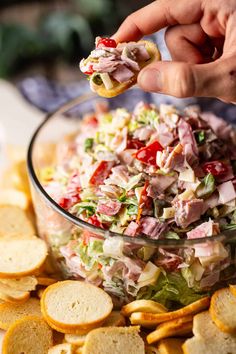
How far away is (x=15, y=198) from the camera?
184 centimetres

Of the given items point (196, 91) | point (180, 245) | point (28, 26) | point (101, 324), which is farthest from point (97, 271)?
point (28, 26)

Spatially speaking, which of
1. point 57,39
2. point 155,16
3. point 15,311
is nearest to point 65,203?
point 15,311

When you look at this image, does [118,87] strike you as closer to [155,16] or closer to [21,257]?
[155,16]

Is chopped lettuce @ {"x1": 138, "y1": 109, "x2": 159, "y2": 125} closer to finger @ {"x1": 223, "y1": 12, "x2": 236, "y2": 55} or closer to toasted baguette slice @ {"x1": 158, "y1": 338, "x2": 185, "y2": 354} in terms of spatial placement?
finger @ {"x1": 223, "y1": 12, "x2": 236, "y2": 55}

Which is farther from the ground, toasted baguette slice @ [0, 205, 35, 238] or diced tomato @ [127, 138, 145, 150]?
diced tomato @ [127, 138, 145, 150]

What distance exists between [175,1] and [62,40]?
1.55 m

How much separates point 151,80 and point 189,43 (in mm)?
415

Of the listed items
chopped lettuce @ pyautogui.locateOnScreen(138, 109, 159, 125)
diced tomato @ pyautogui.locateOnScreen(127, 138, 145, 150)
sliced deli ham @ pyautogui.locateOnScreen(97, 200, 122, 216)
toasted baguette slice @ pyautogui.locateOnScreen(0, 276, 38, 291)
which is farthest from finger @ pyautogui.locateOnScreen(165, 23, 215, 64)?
toasted baguette slice @ pyautogui.locateOnScreen(0, 276, 38, 291)

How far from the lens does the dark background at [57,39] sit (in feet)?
9.58

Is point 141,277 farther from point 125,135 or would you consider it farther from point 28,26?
point 28,26

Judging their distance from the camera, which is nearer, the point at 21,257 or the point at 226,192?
the point at 226,192

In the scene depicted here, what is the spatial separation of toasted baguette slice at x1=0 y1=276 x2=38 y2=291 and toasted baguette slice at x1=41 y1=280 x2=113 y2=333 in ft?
0.20

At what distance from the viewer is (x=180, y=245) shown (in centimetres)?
131

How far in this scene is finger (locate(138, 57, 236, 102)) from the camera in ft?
4.00
